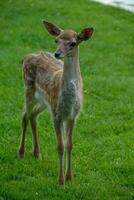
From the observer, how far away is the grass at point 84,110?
26.0 feet

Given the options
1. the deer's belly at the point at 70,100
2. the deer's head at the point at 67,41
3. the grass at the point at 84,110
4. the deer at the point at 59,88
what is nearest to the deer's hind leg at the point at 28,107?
the deer at the point at 59,88

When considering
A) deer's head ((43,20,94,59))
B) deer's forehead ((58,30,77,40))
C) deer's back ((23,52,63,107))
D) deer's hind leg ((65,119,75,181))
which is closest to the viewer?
deer's head ((43,20,94,59))

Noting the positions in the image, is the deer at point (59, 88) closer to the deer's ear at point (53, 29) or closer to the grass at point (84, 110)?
the deer's ear at point (53, 29)

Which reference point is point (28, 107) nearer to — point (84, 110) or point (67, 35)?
point (67, 35)

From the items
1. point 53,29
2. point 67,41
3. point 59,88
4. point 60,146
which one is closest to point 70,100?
point 59,88

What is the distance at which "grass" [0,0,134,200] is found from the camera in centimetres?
791

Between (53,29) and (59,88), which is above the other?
(53,29)

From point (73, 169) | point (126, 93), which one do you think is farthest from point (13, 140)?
point (126, 93)

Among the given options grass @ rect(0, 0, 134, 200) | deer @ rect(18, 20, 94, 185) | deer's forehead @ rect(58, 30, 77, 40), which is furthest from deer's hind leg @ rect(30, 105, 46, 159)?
deer's forehead @ rect(58, 30, 77, 40)

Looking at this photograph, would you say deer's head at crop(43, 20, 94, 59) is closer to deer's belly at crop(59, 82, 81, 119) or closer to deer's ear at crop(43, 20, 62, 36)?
deer's ear at crop(43, 20, 62, 36)

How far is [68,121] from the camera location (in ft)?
26.5

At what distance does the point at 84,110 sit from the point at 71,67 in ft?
12.3

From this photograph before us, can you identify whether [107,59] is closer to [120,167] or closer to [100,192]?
[120,167]

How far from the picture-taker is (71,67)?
25.7 feet
